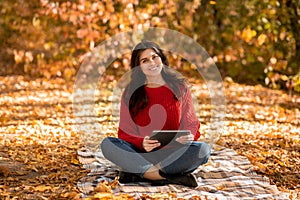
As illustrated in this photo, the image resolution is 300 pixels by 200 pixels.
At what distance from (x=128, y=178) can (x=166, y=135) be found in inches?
12.7

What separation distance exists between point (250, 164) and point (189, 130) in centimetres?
64

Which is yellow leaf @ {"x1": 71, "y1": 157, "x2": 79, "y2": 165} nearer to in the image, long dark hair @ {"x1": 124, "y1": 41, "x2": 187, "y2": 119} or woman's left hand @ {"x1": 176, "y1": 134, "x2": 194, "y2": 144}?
long dark hair @ {"x1": 124, "y1": 41, "x2": 187, "y2": 119}

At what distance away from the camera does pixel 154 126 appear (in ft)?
9.79

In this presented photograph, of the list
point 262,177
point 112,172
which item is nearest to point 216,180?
point 262,177

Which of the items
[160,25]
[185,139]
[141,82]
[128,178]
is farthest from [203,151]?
[160,25]

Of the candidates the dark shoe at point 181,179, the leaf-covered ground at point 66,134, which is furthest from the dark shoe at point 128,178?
the leaf-covered ground at point 66,134

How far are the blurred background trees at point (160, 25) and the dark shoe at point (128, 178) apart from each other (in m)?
3.08

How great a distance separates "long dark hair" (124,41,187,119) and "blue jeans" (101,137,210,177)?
0.24 meters

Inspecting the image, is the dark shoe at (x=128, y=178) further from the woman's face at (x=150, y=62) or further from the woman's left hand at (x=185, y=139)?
the woman's face at (x=150, y=62)

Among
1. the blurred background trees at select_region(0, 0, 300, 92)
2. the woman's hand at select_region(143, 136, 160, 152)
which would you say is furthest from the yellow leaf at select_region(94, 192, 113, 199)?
the blurred background trees at select_region(0, 0, 300, 92)

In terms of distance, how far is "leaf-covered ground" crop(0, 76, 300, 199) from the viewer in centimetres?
288

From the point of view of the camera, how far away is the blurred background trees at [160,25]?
6.01m

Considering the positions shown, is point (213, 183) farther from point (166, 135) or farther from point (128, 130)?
point (128, 130)

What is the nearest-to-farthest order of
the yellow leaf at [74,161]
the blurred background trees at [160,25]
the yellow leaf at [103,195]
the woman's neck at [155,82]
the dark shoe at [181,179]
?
the yellow leaf at [103,195] < the dark shoe at [181,179] < the woman's neck at [155,82] < the yellow leaf at [74,161] < the blurred background trees at [160,25]
